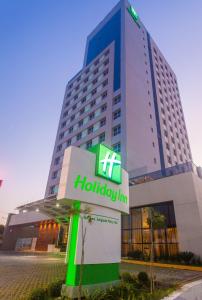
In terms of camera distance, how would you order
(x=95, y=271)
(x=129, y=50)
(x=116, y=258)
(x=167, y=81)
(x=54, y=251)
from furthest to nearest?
1. (x=167, y=81)
2. (x=129, y=50)
3. (x=54, y=251)
4. (x=116, y=258)
5. (x=95, y=271)

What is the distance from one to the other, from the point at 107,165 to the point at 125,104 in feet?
77.8

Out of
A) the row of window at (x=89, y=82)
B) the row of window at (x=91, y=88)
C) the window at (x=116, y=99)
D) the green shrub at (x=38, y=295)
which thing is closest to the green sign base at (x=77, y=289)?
the green shrub at (x=38, y=295)

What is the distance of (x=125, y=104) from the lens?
102 feet

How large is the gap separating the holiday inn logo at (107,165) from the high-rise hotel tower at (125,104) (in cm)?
1276

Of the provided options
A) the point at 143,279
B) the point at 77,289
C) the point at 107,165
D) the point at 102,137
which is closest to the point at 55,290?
the point at 77,289

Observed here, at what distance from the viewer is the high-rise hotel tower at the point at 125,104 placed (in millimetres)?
30956

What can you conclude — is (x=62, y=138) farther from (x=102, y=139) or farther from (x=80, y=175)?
(x=80, y=175)

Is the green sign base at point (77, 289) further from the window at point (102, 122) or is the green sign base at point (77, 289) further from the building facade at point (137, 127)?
the window at point (102, 122)

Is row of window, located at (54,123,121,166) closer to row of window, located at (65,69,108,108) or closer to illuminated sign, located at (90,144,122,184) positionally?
row of window, located at (65,69,108,108)

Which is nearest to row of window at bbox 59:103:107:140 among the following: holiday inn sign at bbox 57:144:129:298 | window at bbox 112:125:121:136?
window at bbox 112:125:121:136

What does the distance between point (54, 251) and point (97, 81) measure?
3638 cm

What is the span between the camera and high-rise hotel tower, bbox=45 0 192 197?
3096 centimetres

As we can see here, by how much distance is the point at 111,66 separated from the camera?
3978 cm

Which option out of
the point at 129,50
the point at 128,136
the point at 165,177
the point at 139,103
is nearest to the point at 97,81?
the point at 129,50
